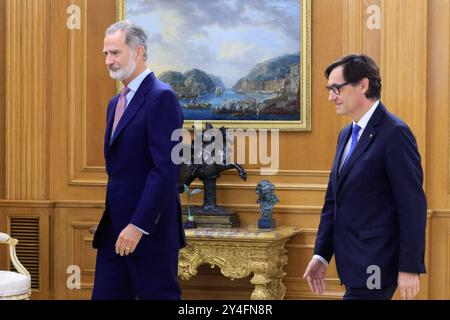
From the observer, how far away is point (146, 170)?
10.8ft

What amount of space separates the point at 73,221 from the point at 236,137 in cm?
143

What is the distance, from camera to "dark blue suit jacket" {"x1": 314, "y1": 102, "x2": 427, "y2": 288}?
9.53 feet

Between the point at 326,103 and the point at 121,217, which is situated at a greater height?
the point at 326,103

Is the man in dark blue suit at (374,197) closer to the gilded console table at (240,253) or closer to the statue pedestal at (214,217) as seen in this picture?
the gilded console table at (240,253)

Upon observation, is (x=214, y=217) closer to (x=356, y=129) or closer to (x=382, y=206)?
(x=356, y=129)

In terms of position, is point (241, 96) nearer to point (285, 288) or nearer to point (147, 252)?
point (285, 288)

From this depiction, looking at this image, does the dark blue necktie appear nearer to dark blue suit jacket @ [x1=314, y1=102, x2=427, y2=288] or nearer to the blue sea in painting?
dark blue suit jacket @ [x1=314, y1=102, x2=427, y2=288]

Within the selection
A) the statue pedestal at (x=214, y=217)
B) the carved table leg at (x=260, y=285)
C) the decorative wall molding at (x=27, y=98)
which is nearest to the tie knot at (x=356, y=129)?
the carved table leg at (x=260, y=285)

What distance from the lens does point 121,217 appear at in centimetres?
329

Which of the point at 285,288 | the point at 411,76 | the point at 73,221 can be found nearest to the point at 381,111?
the point at 411,76

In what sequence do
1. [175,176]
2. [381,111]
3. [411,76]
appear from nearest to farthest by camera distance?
1. [381,111]
2. [175,176]
3. [411,76]

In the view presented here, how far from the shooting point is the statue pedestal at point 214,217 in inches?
219

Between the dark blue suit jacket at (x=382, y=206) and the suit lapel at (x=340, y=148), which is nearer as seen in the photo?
the dark blue suit jacket at (x=382, y=206)

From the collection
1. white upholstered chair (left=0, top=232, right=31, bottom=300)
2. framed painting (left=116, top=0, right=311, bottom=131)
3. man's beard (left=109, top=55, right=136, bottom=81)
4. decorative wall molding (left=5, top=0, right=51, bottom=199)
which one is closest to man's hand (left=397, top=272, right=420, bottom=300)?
man's beard (left=109, top=55, right=136, bottom=81)
